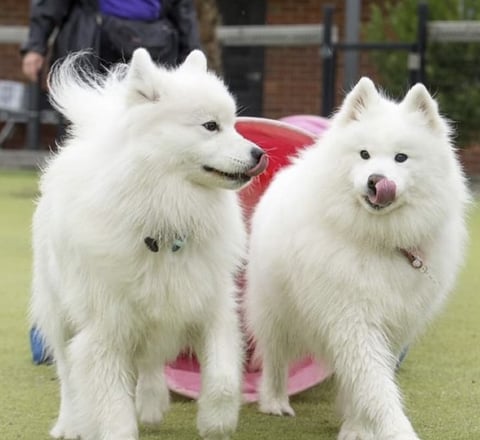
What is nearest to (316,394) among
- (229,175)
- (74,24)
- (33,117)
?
(229,175)

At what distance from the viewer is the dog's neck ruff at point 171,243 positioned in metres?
4.31

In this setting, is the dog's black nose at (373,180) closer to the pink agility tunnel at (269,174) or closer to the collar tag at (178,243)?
the collar tag at (178,243)

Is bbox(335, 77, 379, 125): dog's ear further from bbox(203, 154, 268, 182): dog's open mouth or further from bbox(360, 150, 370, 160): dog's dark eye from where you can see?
bbox(203, 154, 268, 182): dog's open mouth

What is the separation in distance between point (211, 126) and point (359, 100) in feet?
2.38

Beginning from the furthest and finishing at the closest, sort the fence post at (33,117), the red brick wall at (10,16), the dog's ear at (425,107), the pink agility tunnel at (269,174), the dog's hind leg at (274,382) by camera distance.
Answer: the red brick wall at (10,16)
the fence post at (33,117)
the pink agility tunnel at (269,174)
the dog's hind leg at (274,382)
the dog's ear at (425,107)

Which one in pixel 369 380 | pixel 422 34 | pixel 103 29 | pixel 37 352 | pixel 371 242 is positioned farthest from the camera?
pixel 422 34

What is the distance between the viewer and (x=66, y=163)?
4.58m

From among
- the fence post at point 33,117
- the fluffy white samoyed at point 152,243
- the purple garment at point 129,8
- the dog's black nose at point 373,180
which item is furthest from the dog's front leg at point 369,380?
the fence post at point 33,117

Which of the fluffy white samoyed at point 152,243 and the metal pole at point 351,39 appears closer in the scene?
the fluffy white samoyed at point 152,243

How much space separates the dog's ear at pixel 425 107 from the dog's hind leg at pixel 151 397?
1.45 meters

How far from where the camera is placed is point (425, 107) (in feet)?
15.2

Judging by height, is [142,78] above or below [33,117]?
above

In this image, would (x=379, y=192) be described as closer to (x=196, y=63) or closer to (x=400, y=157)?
(x=400, y=157)

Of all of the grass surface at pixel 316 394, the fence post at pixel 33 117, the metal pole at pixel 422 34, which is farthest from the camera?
the fence post at pixel 33 117
